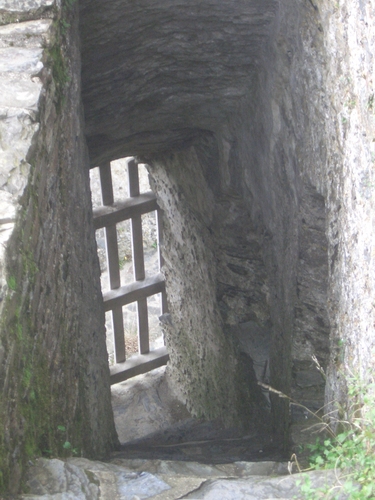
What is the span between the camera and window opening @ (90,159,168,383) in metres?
5.41

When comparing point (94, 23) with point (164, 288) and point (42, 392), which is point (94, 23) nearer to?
point (42, 392)

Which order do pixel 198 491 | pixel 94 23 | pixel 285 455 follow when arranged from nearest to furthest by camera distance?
1. pixel 198 491
2. pixel 94 23
3. pixel 285 455

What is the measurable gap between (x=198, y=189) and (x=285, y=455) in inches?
85.1

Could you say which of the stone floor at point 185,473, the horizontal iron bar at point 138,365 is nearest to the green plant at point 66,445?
the stone floor at point 185,473

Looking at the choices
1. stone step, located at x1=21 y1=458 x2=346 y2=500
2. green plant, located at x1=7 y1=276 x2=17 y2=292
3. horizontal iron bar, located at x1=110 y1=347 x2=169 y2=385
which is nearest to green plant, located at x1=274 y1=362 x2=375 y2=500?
stone step, located at x1=21 y1=458 x2=346 y2=500

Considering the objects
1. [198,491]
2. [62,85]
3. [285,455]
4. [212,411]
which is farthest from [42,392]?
[212,411]

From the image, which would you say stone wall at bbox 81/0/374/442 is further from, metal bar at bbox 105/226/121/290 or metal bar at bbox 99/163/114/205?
metal bar at bbox 105/226/121/290

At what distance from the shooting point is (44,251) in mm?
2131

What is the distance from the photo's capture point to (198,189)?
484 centimetres

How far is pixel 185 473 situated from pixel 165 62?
2513 mm

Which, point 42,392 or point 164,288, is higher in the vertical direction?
point 42,392

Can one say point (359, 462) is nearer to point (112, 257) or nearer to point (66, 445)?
point (66, 445)

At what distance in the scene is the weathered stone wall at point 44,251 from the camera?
5.47 ft

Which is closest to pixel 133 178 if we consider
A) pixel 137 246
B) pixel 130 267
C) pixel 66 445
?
pixel 137 246
